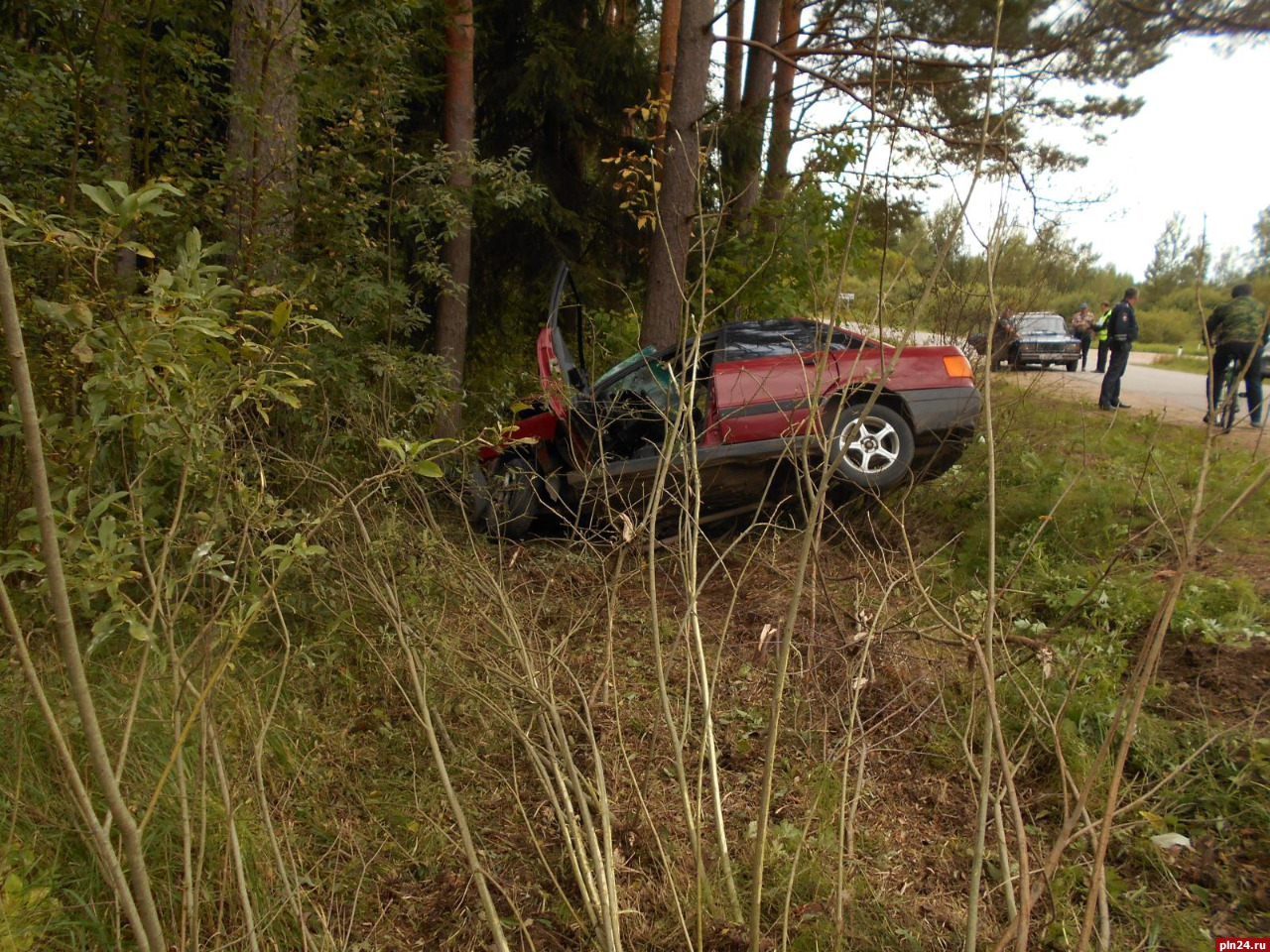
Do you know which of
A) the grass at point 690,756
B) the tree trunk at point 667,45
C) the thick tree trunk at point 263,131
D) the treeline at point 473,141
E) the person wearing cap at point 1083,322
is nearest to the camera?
the grass at point 690,756

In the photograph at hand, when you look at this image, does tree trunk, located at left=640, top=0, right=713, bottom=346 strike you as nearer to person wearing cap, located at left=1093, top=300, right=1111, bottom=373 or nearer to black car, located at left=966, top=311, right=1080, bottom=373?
black car, located at left=966, top=311, right=1080, bottom=373

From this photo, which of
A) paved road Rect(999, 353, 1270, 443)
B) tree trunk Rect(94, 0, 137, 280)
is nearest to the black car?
paved road Rect(999, 353, 1270, 443)

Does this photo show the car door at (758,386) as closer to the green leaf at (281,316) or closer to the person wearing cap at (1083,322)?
the green leaf at (281,316)

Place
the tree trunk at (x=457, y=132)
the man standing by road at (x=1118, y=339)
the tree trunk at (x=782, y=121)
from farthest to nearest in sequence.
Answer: the tree trunk at (x=782, y=121) → the man standing by road at (x=1118, y=339) → the tree trunk at (x=457, y=132)

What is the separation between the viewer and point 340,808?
3.68 m

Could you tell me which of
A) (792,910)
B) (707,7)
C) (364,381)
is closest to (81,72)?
(364,381)

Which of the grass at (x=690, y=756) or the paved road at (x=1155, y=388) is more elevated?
the paved road at (x=1155, y=388)

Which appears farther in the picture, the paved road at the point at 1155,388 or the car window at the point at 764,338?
the paved road at the point at 1155,388

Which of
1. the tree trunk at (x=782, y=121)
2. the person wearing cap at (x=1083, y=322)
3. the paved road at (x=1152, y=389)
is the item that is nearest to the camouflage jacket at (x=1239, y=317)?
the paved road at (x=1152, y=389)

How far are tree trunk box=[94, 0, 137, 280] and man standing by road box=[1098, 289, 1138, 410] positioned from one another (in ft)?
32.2

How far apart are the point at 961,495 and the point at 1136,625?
238cm

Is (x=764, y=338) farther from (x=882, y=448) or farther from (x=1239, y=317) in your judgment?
(x=1239, y=317)

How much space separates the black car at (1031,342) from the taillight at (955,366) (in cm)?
24

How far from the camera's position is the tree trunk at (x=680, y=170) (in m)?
9.25
